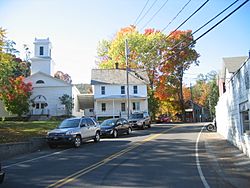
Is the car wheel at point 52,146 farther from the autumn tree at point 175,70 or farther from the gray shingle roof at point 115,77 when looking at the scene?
the autumn tree at point 175,70

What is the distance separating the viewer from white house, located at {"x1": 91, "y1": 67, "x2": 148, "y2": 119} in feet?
Answer: 165

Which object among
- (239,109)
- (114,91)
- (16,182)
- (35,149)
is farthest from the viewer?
(114,91)

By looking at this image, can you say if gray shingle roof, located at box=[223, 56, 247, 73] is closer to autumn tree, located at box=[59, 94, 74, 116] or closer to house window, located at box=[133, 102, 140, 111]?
house window, located at box=[133, 102, 140, 111]

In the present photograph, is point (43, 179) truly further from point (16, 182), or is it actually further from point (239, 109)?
point (239, 109)

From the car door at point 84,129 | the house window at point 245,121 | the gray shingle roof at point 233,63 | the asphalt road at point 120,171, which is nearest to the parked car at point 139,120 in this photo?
the gray shingle roof at point 233,63

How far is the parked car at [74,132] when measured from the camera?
706 inches

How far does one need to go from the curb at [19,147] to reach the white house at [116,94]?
31.1 meters

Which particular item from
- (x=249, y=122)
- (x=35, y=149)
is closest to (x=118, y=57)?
(x=35, y=149)

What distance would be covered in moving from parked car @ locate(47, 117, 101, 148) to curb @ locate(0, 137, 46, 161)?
76 cm

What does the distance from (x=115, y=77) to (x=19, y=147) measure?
36450 mm

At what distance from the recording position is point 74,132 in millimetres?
18391

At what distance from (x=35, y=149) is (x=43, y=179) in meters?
9.25

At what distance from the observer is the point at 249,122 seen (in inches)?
542

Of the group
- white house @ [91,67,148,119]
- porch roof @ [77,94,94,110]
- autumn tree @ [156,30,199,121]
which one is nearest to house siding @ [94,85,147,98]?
white house @ [91,67,148,119]
